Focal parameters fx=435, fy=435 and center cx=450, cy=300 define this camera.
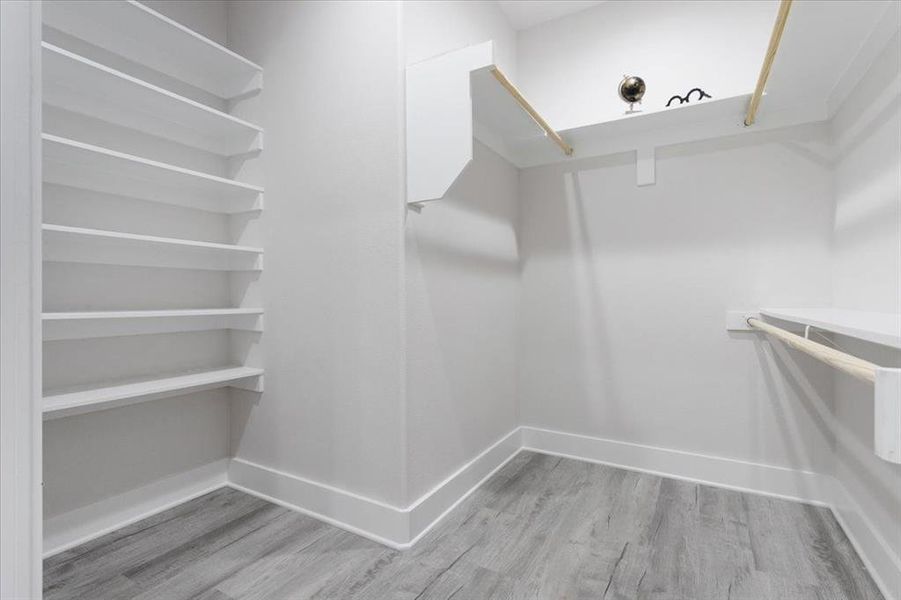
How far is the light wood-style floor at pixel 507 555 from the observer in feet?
4.33

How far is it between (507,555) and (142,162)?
185 centimetres

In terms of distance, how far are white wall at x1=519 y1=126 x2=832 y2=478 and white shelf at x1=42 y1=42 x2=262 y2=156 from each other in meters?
1.52

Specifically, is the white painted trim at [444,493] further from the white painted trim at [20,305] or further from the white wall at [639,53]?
the white wall at [639,53]

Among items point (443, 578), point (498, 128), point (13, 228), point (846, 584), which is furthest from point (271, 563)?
point (498, 128)

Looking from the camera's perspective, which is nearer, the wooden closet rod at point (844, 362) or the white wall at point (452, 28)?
the wooden closet rod at point (844, 362)

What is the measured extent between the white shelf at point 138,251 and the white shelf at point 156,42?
2.30ft

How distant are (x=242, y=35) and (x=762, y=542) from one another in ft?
9.72

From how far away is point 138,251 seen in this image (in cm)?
165

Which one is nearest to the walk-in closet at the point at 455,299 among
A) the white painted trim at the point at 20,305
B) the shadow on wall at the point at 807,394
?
the shadow on wall at the point at 807,394

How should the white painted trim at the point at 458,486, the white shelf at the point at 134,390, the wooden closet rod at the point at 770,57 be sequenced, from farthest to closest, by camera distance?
the white painted trim at the point at 458,486, the white shelf at the point at 134,390, the wooden closet rod at the point at 770,57

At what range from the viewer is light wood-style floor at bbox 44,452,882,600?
132cm

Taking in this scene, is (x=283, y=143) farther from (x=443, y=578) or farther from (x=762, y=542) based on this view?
(x=762, y=542)

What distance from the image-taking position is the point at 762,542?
1.55m

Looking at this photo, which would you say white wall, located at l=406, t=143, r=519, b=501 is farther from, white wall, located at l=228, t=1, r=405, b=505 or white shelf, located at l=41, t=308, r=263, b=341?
white shelf, located at l=41, t=308, r=263, b=341
